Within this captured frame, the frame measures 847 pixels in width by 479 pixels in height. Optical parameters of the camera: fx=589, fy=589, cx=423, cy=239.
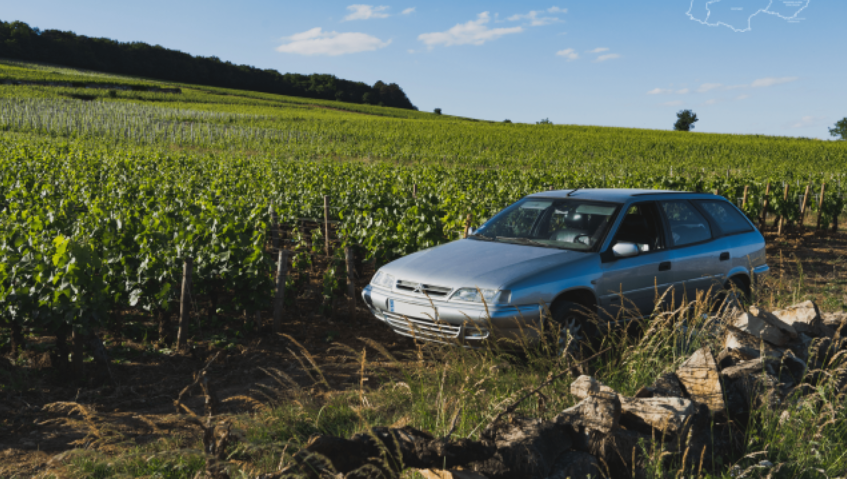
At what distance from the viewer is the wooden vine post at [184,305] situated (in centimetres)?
607

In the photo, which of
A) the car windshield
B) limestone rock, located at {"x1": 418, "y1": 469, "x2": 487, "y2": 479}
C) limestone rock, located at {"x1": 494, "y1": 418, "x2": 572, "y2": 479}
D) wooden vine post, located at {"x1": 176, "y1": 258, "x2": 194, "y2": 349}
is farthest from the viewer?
wooden vine post, located at {"x1": 176, "y1": 258, "x2": 194, "y2": 349}

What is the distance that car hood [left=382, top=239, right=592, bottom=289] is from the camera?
494 cm

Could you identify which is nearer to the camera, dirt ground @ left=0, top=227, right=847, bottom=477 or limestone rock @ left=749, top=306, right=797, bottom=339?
dirt ground @ left=0, top=227, right=847, bottom=477

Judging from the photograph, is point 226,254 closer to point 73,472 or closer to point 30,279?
point 30,279

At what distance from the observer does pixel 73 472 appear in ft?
10.4

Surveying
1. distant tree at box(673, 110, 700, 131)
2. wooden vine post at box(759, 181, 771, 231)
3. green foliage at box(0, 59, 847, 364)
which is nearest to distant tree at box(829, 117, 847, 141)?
distant tree at box(673, 110, 700, 131)

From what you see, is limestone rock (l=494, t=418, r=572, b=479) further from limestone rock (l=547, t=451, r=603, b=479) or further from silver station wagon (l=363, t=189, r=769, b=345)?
silver station wagon (l=363, t=189, r=769, b=345)

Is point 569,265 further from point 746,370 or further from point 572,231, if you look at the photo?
point 746,370

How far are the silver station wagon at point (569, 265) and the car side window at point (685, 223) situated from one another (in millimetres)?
14

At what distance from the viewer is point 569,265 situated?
517 cm

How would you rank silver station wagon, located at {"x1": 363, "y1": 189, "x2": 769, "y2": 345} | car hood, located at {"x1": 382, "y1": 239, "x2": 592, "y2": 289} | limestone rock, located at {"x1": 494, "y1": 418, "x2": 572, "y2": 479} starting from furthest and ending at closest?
car hood, located at {"x1": 382, "y1": 239, "x2": 592, "y2": 289} → silver station wagon, located at {"x1": 363, "y1": 189, "x2": 769, "y2": 345} → limestone rock, located at {"x1": 494, "y1": 418, "x2": 572, "y2": 479}

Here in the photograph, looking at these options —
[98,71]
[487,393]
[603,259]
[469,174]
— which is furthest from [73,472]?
[98,71]

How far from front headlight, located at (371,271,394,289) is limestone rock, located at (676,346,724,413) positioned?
256 cm

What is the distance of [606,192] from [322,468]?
4.67 meters
